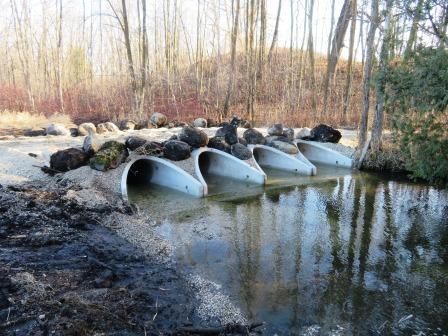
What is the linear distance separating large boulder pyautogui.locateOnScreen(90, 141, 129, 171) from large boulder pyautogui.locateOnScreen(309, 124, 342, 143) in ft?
25.1

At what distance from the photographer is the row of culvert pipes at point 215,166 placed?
10484 mm

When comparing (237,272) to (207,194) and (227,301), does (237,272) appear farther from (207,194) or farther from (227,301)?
(207,194)

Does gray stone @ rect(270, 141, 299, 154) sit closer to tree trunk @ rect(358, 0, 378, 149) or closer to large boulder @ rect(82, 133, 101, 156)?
tree trunk @ rect(358, 0, 378, 149)

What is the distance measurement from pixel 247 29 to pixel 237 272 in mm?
17138

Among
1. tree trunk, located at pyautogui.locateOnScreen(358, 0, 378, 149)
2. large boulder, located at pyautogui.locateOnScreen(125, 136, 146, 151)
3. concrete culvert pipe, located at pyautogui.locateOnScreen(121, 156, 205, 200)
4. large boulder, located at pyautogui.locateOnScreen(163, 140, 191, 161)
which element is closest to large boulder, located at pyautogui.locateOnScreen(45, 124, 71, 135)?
concrete culvert pipe, located at pyautogui.locateOnScreen(121, 156, 205, 200)

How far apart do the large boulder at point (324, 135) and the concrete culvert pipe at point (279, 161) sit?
216 centimetres

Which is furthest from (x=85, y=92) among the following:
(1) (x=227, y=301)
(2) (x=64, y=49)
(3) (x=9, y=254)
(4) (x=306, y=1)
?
(1) (x=227, y=301)

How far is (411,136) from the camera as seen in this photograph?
7250 mm

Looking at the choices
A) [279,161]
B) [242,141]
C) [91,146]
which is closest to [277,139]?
[279,161]

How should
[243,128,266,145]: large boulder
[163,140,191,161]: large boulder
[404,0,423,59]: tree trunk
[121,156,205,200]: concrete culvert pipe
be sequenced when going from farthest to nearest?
[243,128,266,145]: large boulder, [163,140,191,161]: large boulder, [121,156,205,200]: concrete culvert pipe, [404,0,423,59]: tree trunk

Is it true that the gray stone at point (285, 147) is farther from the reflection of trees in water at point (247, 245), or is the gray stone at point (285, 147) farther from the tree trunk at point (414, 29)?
the tree trunk at point (414, 29)

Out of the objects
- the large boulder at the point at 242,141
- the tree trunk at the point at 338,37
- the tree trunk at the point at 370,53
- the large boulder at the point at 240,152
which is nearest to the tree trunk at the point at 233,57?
the tree trunk at the point at 338,37

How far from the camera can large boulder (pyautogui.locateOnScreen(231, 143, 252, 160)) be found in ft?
40.5

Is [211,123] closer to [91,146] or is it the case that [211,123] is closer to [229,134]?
[229,134]
